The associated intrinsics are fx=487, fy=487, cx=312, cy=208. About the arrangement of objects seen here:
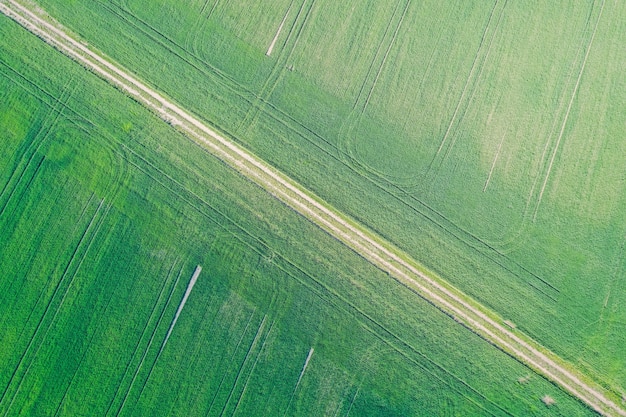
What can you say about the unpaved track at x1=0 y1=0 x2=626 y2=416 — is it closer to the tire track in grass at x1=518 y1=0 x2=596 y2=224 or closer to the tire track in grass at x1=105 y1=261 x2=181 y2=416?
the tire track in grass at x1=518 y1=0 x2=596 y2=224

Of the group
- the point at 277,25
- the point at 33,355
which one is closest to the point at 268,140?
the point at 277,25

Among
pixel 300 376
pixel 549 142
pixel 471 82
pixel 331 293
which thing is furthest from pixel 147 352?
pixel 549 142

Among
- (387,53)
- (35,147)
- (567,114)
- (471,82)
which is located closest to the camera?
(35,147)

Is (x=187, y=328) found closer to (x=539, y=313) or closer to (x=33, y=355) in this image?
(x=33, y=355)

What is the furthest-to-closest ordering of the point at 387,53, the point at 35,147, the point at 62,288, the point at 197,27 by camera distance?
the point at 197,27
the point at 387,53
the point at 35,147
the point at 62,288

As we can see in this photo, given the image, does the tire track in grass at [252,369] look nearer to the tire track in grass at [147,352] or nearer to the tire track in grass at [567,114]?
the tire track in grass at [147,352]

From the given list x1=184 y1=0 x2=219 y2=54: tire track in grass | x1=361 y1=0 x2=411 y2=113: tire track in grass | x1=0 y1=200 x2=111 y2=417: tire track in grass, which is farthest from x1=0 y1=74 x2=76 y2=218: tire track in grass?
x1=361 y1=0 x2=411 y2=113: tire track in grass

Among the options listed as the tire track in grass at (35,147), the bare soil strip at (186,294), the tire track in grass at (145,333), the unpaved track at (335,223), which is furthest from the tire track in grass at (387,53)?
the tire track in grass at (35,147)

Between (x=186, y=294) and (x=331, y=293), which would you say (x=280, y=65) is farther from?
(x=186, y=294)
